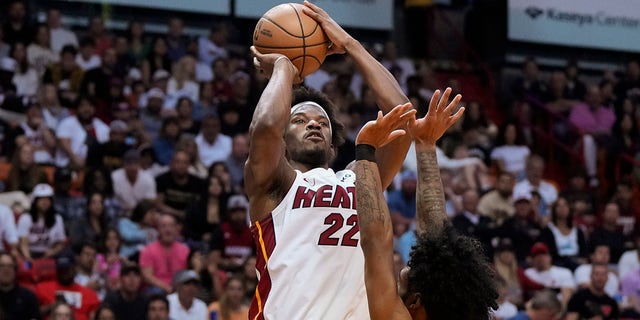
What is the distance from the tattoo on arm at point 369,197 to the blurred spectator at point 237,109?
9084 millimetres

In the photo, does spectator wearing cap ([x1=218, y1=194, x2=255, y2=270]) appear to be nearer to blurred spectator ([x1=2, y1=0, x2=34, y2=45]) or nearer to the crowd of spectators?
the crowd of spectators

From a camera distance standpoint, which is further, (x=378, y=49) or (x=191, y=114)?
(x=378, y=49)

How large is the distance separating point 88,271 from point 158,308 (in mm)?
1178

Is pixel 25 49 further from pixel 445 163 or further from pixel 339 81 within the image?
pixel 445 163

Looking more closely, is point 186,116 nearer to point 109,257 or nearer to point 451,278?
point 109,257

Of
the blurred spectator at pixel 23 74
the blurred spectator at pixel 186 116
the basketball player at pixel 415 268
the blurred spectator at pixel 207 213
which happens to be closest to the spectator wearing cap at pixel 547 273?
the blurred spectator at pixel 207 213

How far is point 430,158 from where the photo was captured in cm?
564

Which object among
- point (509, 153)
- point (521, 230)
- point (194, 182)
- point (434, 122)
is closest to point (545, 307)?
point (521, 230)

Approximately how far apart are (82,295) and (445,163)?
17.8 ft

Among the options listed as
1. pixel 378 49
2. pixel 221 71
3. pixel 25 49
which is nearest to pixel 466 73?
pixel 378 49

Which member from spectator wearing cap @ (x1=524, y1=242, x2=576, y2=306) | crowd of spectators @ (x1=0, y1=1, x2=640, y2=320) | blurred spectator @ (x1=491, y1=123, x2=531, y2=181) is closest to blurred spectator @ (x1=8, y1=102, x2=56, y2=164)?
crowd of spectators @ (x1=0, y1=1, x2=640, y2=320)

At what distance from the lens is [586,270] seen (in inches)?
495

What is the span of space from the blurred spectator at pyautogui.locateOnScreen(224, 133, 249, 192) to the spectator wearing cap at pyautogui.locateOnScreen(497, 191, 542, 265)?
298 cm

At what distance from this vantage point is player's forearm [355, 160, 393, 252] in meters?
4.79
